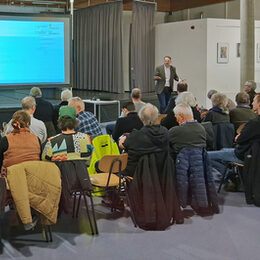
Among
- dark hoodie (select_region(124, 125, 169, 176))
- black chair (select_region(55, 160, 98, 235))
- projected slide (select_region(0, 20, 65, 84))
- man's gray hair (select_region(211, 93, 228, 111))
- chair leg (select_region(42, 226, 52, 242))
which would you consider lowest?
chair leg (select_region(42, 226, 52, 242))

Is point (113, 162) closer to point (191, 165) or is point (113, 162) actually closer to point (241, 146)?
point (191, 165)

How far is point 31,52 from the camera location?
10.8 metres

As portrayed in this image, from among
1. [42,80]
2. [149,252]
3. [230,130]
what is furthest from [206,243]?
[42,80]

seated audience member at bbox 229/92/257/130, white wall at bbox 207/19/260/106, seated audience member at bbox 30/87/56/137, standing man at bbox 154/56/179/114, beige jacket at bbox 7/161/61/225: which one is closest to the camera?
beige jacket at bbox 7/161/61/225

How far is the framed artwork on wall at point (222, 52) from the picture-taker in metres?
12.1

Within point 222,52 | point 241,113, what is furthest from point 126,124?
point 222,52

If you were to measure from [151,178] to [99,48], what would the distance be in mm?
10596

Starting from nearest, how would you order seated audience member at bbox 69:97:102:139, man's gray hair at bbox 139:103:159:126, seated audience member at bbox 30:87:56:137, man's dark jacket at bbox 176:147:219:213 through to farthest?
man's gray hair at bbox 139:103:159:126 → man's dark jacket at bbox 176:147:219:213 → seated audience member at bbox 69:97:102:139 → seated audience member at bbox 30:87:56:137

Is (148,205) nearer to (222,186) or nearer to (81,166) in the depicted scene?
(81,166)

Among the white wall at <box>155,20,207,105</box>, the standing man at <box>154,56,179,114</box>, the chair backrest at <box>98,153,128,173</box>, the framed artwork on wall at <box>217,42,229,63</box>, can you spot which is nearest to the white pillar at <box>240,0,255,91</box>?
the standing man at <box>154,56,179,114</box>

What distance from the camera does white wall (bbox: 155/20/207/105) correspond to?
12297mm

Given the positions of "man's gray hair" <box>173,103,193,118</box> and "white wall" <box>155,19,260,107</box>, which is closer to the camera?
"man's gray hair" <box>173,103,193,118</box>

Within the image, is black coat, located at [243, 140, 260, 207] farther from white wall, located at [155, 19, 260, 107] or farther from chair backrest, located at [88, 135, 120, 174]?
white wall, located at [155, 19, 260, 107]

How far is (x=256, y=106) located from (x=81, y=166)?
207 cm
